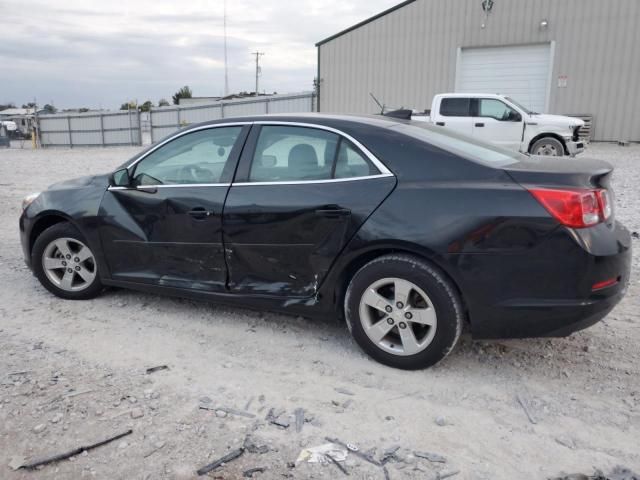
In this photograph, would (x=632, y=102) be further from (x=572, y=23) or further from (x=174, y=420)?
(x=174, y=420)

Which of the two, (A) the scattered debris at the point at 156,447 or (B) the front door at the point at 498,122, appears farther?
(B) the front door at the point at 498,122

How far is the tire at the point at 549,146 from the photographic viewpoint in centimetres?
1321

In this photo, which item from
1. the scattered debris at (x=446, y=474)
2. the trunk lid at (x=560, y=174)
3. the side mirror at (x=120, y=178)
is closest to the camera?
the scattered debris at (x=446, y=474)

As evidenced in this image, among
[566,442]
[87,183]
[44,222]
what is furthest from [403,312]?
[44,222]

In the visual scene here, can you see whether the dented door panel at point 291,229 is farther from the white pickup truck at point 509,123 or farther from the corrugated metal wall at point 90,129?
the corrugated metal wall at point 90,129

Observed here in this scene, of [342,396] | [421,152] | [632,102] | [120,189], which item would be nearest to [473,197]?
[421,152]

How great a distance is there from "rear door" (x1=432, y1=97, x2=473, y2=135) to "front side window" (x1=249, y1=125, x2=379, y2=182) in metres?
11.1

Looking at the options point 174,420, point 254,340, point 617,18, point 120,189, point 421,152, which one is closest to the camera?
point 174,420

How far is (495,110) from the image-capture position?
13.9 metres

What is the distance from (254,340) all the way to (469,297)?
5.11 ft

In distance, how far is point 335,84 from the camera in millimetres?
24750

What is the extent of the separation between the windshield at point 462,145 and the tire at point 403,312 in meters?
0.73

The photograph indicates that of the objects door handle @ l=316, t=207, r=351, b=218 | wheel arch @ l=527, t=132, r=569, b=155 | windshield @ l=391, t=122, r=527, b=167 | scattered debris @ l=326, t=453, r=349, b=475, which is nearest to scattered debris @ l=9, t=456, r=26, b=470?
scattered debris @ l=326, t=453, r=349, b=475

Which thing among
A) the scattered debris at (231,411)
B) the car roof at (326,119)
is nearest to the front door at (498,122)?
the car roof at (326,119)
